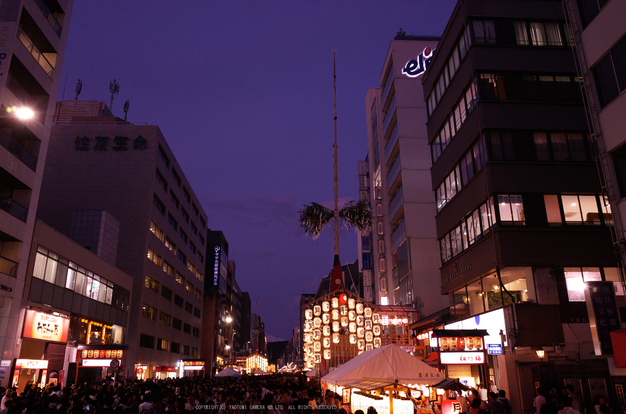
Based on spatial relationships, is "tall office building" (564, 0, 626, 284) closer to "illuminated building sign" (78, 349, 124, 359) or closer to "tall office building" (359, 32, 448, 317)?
"tall office building" (359, 32, 448, 317)

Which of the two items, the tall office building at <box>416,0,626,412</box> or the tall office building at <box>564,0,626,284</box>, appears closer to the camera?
the tall office building at <box>564,0,626,284</box>

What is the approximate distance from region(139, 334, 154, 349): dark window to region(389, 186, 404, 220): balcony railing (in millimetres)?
30038

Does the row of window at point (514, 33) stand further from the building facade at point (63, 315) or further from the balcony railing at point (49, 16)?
the building facade at point (63, 315)

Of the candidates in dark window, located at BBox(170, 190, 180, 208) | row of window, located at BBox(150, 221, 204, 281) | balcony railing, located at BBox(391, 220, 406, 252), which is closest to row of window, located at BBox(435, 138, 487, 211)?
balcony railing, located at BBox(391, 220, 406, 252)

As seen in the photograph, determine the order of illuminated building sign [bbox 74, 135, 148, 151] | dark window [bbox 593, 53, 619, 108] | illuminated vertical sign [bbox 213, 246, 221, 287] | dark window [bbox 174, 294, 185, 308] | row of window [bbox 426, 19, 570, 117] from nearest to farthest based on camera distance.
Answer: dark window [bbox 593, 53, 619, 108], row of window [bbox 426, 19, 570, 117], illuminated building sign [bbox 74, 135, 148, 151], dark window [bbox 174, 294, 185, 308], illuminated vertical sign [bbox 213, 246, 221, 287]

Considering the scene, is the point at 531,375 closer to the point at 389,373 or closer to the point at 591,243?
the point at 591,243

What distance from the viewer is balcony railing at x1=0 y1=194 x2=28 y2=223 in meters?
27.8

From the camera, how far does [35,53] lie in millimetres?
31594

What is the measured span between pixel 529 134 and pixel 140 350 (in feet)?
143

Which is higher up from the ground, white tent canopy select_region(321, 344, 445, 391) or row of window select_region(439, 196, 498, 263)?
row of window select_region(439, 196, 498, 263)

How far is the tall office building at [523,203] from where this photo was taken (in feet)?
73.2

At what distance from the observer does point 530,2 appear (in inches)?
1121

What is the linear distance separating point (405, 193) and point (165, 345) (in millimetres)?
37484

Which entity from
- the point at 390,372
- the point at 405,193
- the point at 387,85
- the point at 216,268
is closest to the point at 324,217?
the point at 405,193
